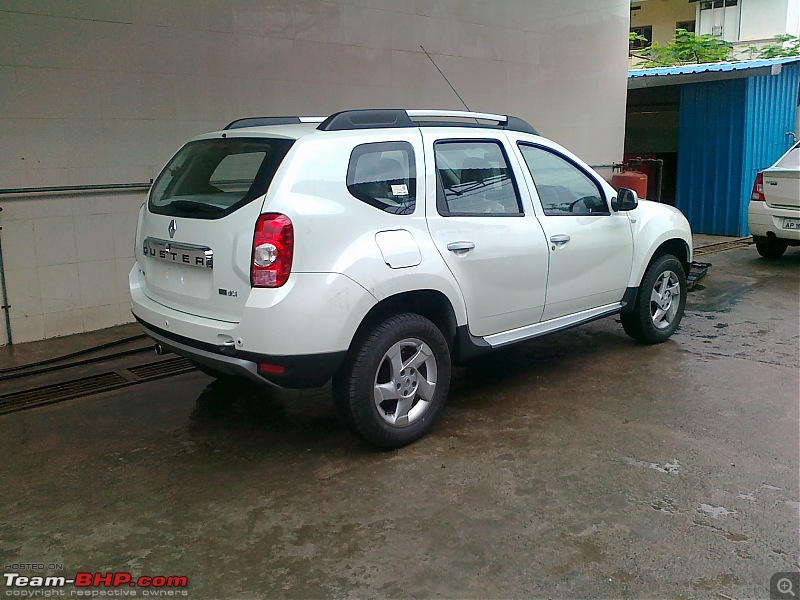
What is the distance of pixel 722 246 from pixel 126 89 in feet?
29.7

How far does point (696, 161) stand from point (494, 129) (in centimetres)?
894

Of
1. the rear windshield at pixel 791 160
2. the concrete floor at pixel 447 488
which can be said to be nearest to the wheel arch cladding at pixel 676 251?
the concrete floor at pixel 447 488

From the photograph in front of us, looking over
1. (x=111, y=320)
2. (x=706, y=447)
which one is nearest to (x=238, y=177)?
(x=706, y=447)

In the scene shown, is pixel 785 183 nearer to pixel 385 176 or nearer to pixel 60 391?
pixel 385 176

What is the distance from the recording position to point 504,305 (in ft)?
15.5

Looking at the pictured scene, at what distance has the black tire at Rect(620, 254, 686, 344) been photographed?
5945 mm

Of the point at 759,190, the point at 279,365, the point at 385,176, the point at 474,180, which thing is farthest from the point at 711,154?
the point at 279,365

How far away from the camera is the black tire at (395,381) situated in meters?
3.95

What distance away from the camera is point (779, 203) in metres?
9.59

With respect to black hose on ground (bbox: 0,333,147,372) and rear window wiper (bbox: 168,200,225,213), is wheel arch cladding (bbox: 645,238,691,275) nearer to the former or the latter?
rear window wiper (bbox: 168,200,225,213)

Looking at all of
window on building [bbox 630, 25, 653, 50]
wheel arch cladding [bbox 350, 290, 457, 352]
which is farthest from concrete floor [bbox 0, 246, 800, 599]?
window on building [bbox 630, 25, 653, 50]

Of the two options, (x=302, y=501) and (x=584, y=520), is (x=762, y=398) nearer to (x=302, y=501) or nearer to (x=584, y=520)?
(x=584, y=520)

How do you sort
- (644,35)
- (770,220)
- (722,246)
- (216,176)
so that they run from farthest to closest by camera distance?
(644,35) → (722,246) → (770,220) → (216,176)

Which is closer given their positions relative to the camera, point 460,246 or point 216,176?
point 216,176
